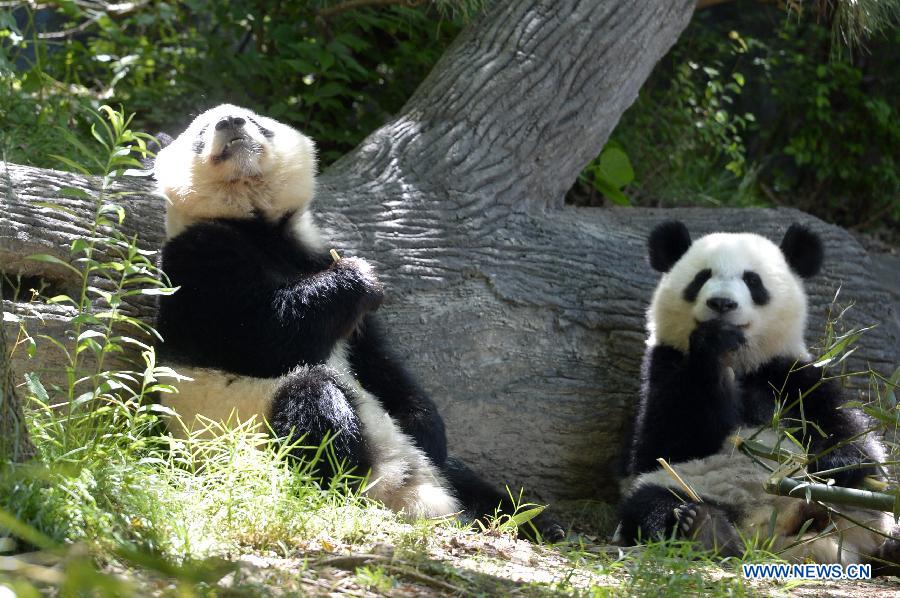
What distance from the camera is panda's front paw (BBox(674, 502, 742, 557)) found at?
168 inches

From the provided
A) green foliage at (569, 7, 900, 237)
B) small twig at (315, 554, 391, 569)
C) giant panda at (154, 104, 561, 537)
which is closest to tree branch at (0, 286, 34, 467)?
small twig at (315, 554, 391, 569)

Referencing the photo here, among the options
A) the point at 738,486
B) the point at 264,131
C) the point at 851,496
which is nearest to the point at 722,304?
the point at 738,486

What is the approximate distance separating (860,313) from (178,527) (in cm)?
465

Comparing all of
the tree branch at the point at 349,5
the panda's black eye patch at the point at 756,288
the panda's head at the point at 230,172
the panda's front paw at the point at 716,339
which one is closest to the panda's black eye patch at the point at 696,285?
the panda's black eye patch at the point at 756,288

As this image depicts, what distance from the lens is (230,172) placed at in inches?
180

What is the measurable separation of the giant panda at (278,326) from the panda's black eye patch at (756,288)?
5.12ft

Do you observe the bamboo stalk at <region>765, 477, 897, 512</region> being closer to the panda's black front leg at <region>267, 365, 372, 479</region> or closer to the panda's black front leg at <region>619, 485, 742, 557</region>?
the panda's black front leg at <region>619, 485, 742, 557</region>

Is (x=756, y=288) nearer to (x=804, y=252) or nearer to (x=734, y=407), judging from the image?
(x=804, y=252)

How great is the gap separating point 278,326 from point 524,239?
2132 millimetres

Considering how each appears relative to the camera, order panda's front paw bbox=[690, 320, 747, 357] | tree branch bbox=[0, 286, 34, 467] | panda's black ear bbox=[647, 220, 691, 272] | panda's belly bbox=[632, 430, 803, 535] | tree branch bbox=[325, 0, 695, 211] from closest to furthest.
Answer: tree branch bbox=[0, 286, 34, 467], panda's belly bbox=[632, 430, 803, 535], panda's front paw bbox=[690, 320, 747, 357], panda's black ear bbox=[647, 220, 691, 272], tree branch bbox=[325, 0, 695, 211]

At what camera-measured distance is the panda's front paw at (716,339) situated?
4.71 meters

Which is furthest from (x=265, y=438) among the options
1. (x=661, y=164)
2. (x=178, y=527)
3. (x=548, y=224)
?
(x=661, y=164)

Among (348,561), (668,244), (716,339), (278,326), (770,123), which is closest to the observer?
(348,561)

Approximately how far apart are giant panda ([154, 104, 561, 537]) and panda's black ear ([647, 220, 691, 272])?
1.57 metres
